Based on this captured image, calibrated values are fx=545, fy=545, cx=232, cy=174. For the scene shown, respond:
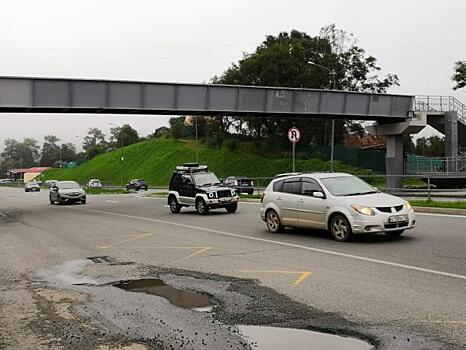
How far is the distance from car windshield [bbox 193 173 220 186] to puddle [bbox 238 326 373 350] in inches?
674

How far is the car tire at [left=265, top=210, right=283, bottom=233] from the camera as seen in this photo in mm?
14375

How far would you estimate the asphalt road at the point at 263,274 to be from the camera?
586 centimetres

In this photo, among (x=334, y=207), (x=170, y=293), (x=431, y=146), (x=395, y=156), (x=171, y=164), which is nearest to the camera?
(x=170, y=293)

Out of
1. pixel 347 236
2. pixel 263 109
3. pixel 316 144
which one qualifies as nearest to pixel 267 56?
pixel 316 144

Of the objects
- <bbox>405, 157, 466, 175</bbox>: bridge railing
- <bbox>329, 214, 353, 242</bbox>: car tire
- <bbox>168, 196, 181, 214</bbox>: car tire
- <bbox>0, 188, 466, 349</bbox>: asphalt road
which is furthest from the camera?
<bbox>405, 157, 466, 175</bbox>: bridge railing

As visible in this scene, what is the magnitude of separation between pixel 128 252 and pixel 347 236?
4878 millimetres

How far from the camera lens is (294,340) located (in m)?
5.48

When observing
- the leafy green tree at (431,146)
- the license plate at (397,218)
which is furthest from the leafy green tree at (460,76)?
the license plate at (397,218)

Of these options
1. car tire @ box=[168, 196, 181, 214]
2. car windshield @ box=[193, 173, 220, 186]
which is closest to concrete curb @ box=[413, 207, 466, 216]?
car windshield @ box=[193, 173, 220, 186]

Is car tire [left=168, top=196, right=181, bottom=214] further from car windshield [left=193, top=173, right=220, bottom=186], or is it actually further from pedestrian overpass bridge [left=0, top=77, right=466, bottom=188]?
pedestrian overpass bridge [left=0, top=77, right=466, bottom=188]

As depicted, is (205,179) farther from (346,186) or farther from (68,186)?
(68,186)

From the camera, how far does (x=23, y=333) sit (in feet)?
19.6

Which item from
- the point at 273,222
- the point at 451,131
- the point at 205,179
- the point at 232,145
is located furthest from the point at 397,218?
the point at 232,145

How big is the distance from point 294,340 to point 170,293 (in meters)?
2.83
